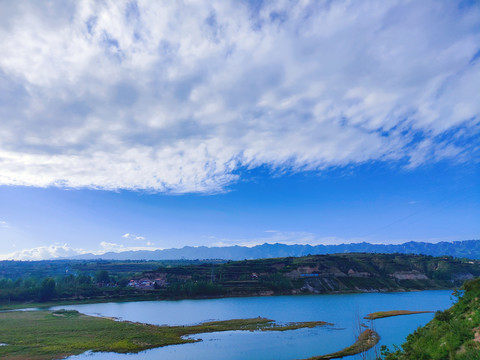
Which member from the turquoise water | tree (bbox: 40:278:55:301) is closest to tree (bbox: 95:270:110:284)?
tree (bbox: 40:278:55:301)

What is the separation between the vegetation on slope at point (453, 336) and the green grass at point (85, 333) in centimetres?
4320

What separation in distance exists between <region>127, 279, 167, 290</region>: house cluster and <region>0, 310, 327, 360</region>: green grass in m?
59.8

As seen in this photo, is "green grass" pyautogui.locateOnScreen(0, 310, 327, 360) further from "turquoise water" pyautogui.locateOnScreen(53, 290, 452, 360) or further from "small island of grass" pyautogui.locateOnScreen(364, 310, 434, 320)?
"small island of grass" pyautogui.locateOnScreen(364, 310, 434, 320)

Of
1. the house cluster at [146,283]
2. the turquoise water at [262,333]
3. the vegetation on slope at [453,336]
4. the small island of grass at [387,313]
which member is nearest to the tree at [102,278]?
the house cluster at [146,283]

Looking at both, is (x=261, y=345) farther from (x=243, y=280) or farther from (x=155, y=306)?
(x=243, y=280)

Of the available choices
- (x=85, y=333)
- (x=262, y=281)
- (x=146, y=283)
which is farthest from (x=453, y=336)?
(x=146, y=283)

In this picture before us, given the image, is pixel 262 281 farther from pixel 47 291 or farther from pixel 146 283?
pixel 47 291

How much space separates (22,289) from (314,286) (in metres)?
116

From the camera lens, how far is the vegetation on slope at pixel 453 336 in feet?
48.6

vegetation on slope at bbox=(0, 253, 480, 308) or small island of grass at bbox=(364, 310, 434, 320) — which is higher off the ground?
vegetation on slope at bbox=(0, 253, 480, 308)

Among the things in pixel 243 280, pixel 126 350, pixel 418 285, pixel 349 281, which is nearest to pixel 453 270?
pixel 418 285

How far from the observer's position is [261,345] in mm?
49562

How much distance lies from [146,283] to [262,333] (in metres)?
101

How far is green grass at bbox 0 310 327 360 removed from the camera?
47.0 m
